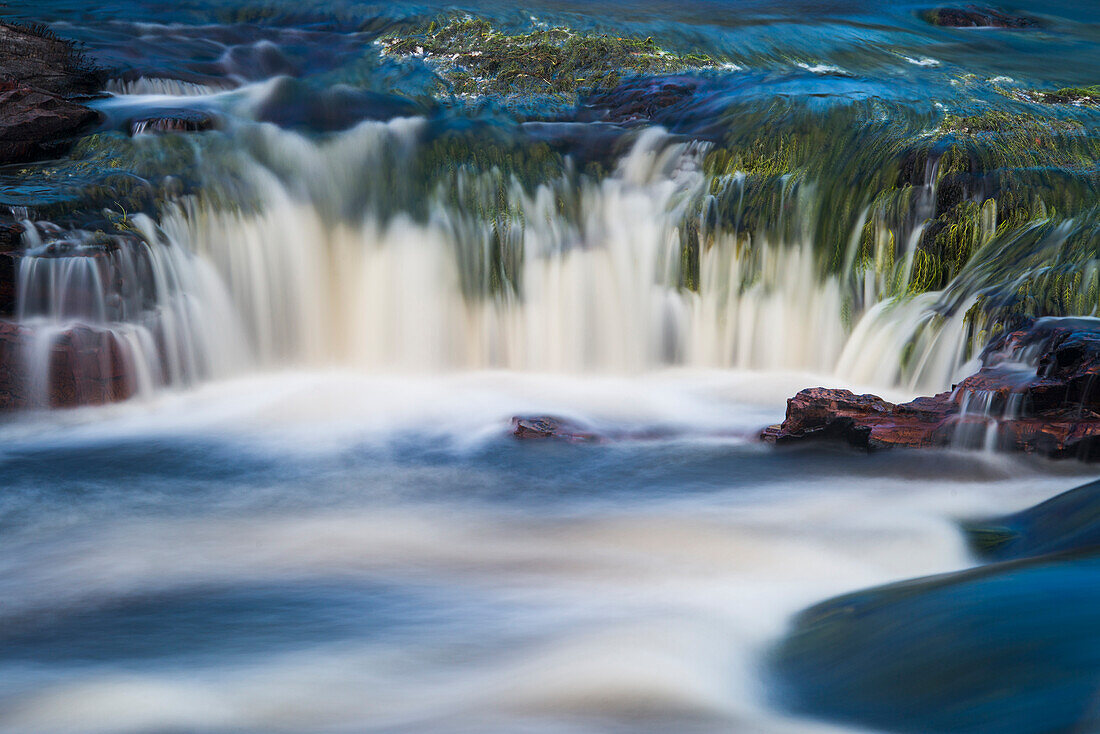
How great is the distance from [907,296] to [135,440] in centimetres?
596

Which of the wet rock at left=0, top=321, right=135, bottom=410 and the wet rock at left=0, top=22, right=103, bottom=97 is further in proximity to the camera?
the wet rock at left=0, top=22, right=103, bottom=97

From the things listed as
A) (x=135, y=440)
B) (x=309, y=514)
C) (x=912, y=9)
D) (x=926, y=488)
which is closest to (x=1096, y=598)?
(x=926, y=488)

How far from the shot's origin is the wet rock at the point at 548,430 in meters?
7.46

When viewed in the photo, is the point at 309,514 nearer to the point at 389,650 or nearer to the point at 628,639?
the point at 389,650

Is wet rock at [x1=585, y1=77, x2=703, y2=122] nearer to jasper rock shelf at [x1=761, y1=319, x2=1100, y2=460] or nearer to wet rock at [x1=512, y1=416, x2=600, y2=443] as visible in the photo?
wet rock at [x1=512, y1=416, x2=600, y2=443]

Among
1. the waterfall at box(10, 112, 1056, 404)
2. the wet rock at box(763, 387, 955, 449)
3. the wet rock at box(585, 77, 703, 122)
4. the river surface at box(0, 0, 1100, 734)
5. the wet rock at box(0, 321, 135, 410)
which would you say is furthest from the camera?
the wet rock at box(585, 77, 703, 122)

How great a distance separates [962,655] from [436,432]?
4803mm

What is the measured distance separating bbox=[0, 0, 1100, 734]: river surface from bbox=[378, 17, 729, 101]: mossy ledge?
0.39 meters

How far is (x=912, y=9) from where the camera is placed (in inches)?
609

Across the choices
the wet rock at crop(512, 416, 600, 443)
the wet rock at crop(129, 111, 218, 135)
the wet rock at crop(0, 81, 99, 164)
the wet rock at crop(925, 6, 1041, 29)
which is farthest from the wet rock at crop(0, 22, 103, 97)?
the wet rock at crop(925, 6, 1041, 29)

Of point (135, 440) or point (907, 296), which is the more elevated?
point (907, 296)

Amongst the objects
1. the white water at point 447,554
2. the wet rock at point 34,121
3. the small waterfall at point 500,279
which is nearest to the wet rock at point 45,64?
the wet rock at point 34,121

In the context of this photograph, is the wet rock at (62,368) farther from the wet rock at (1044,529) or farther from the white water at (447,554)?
the wet rock at (1044,529)

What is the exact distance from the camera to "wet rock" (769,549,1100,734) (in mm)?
3289
